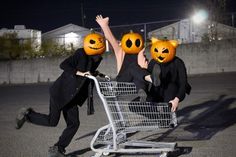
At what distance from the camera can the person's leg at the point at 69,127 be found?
5.52 m

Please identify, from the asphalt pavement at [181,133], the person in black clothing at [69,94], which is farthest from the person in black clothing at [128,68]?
the asphalt pavement at [181,133]

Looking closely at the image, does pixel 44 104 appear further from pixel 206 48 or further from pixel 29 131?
pixel 206 48

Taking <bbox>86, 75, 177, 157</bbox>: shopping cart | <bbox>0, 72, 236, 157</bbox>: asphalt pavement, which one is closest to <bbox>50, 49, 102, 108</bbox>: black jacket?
<bbox>86, 75, 177, 157</bbox>: shopping cart

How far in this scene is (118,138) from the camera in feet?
Answer: 18.2

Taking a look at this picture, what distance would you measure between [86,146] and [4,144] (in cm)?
143

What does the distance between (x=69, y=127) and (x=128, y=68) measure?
114 cm

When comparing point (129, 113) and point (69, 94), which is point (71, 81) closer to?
point (69, 94)

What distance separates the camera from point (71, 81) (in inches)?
218

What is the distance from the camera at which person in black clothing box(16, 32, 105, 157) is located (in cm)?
548

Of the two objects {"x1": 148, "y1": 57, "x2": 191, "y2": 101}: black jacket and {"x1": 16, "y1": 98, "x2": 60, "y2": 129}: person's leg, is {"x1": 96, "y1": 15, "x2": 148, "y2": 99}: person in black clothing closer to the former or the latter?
{"x1": 148, "y1": 57, "x2": 191, "y2": 101}: black jacket

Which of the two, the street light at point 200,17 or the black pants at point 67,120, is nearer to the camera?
the black pants at point 67,120

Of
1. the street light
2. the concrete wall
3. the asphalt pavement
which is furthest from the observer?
the street light

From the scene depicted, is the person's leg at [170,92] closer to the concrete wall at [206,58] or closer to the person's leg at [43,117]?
the person's leg at [43,117]

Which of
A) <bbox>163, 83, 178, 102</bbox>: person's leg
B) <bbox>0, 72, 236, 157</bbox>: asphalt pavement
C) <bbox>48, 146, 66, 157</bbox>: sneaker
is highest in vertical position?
<bbox>163, 83, 178, 102</bbox>: person's leg
